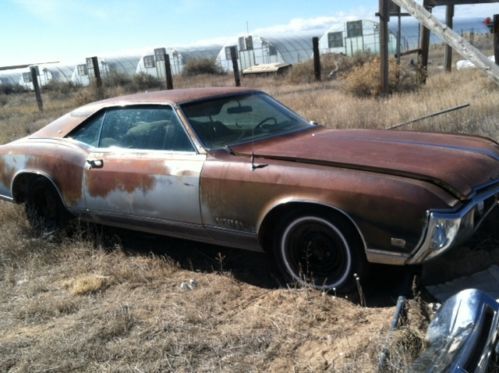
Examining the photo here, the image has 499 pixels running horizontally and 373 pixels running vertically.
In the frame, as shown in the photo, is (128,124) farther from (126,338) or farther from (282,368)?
(282,368)

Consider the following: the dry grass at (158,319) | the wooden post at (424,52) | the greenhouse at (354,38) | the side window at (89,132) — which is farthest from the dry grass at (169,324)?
the greenhouse at (354,38)

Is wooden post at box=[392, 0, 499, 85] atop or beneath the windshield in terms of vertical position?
atop

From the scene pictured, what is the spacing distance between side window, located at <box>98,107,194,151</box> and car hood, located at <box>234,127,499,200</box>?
56 centimetres

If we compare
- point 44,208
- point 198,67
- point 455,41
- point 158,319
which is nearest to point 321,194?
point 158,319

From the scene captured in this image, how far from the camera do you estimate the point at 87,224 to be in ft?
16.6

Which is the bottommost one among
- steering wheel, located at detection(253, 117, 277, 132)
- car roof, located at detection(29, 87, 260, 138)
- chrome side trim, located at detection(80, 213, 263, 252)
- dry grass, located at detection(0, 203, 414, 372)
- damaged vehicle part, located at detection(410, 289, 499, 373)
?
dry grass, located at detection(0, 203, 414, 372)

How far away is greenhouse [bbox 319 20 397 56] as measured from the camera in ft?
106

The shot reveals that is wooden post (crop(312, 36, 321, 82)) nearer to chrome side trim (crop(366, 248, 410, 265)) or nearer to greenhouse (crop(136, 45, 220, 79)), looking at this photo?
chrome side trim (crop(366, 248, 410, 265))

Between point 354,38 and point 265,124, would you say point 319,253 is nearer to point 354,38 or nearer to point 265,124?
point 265,124

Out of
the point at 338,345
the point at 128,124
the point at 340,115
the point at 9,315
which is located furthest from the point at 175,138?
the point at 340,115

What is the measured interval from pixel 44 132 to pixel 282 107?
2.29 m

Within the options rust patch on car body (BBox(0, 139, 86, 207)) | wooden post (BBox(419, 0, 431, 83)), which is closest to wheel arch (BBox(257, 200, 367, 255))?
rust patch on car body (BBox(0, 139, 86, 207))

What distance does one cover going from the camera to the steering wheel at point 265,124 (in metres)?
4.29

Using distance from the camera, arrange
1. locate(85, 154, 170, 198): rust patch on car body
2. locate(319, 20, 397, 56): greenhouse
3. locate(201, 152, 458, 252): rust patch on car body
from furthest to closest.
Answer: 1. locate(319, 20, 397, 56): greenhouse
2. locate(85, 154, 170, 198): rust patch on car body
3. locate(201, 152, 458, 252): rust patch on car body
